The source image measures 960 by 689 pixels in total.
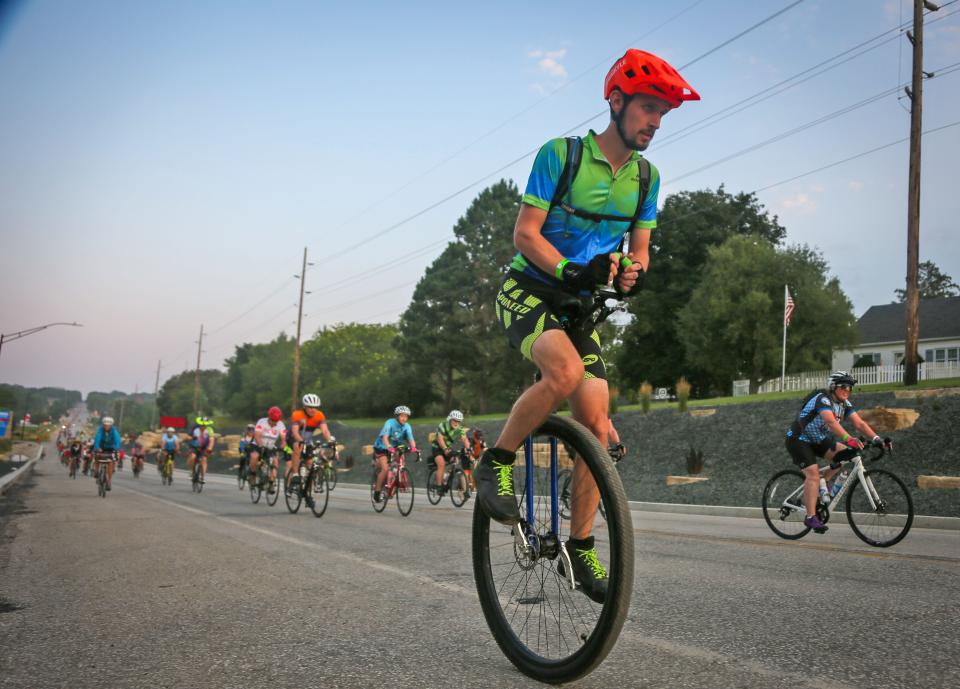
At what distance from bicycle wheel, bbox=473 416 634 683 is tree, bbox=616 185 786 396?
53.9 m

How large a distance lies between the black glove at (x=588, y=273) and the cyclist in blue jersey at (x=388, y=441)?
37.4 feet

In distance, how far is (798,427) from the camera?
31.7ft

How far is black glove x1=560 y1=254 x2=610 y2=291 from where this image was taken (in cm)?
299

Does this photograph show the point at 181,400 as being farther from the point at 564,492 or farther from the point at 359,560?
the point at 564,492

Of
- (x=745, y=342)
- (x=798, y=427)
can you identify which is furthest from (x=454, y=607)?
(x=745, y=342)

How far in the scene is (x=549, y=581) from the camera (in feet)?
10.6

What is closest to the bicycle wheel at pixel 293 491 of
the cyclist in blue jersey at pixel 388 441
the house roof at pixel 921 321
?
the cyclist in blue jersey at pixel 388 441

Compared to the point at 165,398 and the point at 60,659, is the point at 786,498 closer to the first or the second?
the point at 60,659

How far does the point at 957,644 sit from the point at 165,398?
7895 inches

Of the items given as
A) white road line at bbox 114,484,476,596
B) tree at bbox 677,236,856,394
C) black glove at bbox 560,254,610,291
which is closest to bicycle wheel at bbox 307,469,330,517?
white road line at bbox 114,484,476,596

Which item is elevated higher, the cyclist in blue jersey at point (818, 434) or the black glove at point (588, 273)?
the black glove at point (588, 273)

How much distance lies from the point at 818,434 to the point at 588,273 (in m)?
7.68

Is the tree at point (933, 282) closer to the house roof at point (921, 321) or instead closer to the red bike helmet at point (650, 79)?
the house roof at point (921, 321)

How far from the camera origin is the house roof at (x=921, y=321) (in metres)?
56.7
